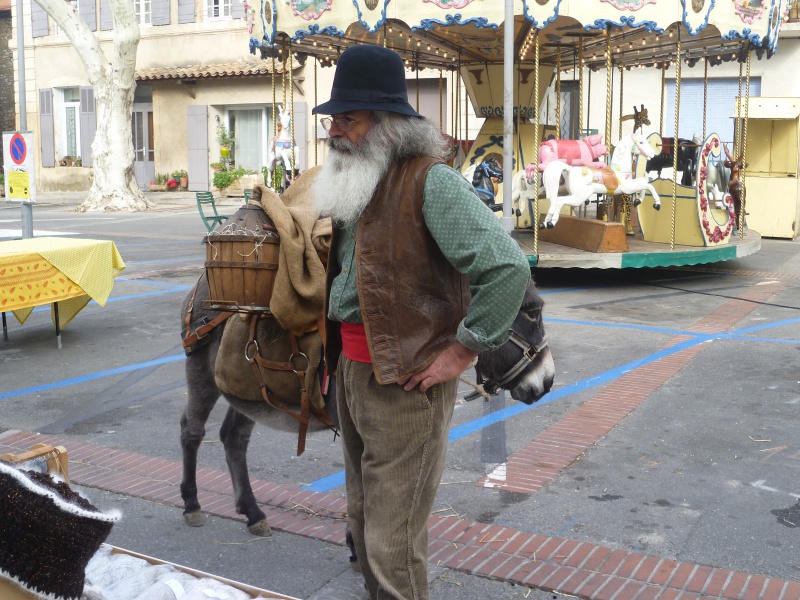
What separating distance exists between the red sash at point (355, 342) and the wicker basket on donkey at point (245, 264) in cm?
65

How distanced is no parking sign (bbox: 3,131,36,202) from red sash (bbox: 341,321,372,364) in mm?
8100

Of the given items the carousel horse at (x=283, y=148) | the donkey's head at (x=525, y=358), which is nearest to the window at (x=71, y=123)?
the carousel horse at (x=283, y=148)

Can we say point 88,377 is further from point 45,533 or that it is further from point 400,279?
point 400,279

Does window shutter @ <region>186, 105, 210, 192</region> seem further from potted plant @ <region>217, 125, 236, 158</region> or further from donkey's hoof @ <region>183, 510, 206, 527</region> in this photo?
donkey's hoof @ <region>183, 510, 206, 527</region>

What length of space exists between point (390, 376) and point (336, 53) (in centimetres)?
1351

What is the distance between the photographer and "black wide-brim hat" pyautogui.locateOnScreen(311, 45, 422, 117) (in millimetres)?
2754

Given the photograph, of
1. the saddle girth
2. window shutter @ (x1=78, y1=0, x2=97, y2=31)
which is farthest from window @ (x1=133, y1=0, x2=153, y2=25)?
the saddle girth

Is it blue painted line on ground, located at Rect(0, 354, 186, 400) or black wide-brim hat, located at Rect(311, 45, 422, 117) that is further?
blue painted line on ground, located at Rect(0, 354, 186, 400)

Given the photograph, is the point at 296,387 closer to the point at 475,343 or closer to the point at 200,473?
the point at 475,343

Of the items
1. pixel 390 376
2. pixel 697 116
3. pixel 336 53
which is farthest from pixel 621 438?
pixel 697 116

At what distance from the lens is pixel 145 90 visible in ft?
99.2

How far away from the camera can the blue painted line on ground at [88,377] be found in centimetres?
680

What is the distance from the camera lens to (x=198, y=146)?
28.9m

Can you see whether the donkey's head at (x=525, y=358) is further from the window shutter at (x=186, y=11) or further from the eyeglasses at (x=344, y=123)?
the window shutter at (x=186, y=11)
